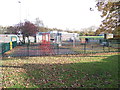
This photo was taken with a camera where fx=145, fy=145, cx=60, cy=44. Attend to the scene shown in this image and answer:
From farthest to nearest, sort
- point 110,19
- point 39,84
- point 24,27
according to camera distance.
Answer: point 24,27
point 110,19
point 39,84

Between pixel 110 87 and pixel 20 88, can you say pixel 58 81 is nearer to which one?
pixel 20 88

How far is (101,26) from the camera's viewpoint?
2109 centimetres

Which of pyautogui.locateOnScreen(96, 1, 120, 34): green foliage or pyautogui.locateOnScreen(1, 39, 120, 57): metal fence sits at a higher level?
pyautogui.locateOnScreen(96, 1, 120, 34): green foliage

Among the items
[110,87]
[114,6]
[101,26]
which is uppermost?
[114,6]

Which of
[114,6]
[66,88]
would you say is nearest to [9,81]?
[66,88]

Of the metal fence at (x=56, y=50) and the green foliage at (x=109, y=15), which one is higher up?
the green foliage at (x=109, y=15)

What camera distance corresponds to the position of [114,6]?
742 inches

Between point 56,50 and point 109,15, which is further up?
point 109,15

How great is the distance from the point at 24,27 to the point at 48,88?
31731 mm

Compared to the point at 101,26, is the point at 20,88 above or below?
below

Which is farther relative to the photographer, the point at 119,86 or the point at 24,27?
Answer: the point at 24,27

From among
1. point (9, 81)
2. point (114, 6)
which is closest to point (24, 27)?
point (114, 6)

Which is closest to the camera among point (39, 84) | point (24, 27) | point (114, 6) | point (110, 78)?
point (39, 84)

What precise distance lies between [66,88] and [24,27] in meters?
31.9
